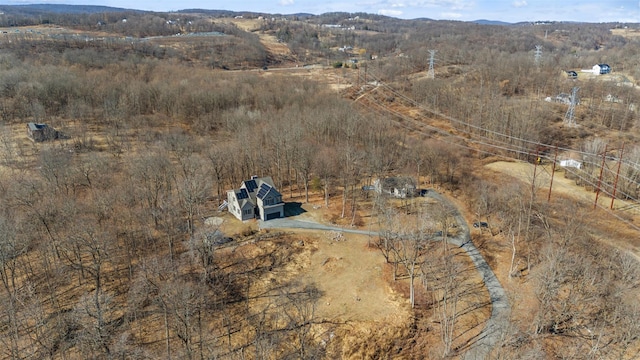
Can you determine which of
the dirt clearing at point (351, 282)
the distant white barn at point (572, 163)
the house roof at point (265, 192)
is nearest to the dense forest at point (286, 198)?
the dirt clearing at point (351, 282)

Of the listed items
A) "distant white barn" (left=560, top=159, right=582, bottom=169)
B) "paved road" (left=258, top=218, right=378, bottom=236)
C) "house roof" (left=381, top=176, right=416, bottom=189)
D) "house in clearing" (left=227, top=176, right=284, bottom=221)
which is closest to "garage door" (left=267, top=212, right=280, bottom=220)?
"house in clearing" (left=227, top=176, right=284, bottom=221)

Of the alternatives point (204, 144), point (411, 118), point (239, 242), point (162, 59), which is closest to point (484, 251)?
point (239, 242)

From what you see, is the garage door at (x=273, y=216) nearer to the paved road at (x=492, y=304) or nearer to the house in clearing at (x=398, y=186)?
the house in clearing at (x=398, y=186)

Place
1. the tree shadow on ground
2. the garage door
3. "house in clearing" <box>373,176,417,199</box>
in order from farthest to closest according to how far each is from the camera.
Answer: "house in clearing" <box>373,176,417,199</box> → the tree shadow on ground → the garage door

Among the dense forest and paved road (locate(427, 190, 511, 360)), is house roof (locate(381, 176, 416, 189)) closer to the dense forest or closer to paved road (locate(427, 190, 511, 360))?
the dense forest

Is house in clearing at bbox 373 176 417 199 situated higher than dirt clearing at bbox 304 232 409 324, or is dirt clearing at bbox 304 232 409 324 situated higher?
house in clearing at bbox 373 176 417 199

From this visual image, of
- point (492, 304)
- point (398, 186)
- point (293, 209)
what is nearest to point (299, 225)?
point (293, 209)

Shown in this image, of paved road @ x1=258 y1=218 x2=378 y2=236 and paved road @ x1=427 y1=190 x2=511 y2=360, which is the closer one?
paved road @ x1=427 y1=190 x2=511 y2=360
